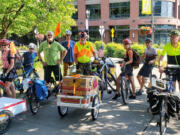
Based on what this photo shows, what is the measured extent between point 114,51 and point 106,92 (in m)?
12.3

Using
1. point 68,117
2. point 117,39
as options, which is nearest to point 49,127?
point 68,117

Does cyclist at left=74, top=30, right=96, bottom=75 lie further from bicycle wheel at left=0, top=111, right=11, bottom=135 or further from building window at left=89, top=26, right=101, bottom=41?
building window at left=89, top=26, right=101, bottom=41

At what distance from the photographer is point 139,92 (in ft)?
23.9

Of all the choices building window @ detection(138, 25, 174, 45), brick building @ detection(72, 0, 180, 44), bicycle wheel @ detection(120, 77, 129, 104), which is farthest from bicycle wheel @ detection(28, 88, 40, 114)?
building window @ detection(138, 25, 174, 45)

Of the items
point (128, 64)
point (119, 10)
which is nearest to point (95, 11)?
point (119, 10)

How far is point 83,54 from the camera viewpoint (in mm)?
6395

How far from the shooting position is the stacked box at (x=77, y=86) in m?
4.84

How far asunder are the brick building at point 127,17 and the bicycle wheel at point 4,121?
113 feet

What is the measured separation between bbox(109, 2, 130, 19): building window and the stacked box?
36096 mm

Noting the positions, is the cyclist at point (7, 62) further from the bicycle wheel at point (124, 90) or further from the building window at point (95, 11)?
the building window at point (95, 11)

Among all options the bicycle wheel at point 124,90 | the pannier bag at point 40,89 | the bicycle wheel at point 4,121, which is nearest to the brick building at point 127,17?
the bicycle wheel at point 124,90

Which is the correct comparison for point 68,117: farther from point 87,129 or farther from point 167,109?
point 167,109

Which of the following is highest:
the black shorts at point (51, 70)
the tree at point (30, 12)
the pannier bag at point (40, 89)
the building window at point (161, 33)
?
the building window at point (161, 33)

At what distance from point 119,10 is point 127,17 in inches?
84.8
